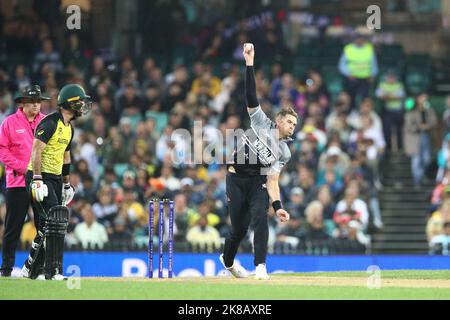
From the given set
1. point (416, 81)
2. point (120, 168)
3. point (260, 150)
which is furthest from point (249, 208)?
point (416, 81)

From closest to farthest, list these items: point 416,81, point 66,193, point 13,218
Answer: point 66,193
point 13,218
point 416,81

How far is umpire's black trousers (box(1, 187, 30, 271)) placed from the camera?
15461 mm

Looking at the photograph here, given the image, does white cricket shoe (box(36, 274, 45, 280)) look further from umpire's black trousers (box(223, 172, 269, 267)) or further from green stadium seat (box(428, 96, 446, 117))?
green stadium seat (box(428, 96, 446, 117))

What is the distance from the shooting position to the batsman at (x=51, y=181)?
47.4 feet

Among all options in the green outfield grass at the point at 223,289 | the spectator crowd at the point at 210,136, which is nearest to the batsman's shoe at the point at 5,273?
the green outfield grass at the point at 223,289

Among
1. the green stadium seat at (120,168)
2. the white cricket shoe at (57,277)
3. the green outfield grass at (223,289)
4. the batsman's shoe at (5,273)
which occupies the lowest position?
the green outfield grass at (223,289)

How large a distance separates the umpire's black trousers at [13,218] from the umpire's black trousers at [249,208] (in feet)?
8.49

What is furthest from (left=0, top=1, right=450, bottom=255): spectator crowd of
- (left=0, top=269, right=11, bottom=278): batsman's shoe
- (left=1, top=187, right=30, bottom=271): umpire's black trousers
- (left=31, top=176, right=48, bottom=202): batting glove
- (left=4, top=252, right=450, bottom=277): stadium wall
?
(left=31, top=176, right=48, bottom=202): batting glove

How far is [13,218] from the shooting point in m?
15.5

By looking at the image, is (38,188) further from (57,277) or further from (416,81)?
(416,81)

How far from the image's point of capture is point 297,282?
49.0ft

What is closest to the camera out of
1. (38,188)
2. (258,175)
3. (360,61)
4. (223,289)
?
(223,289)

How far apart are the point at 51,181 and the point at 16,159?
2.95 ft

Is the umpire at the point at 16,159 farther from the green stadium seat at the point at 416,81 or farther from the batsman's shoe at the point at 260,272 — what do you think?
the green stadium seat at the point at 416,81
